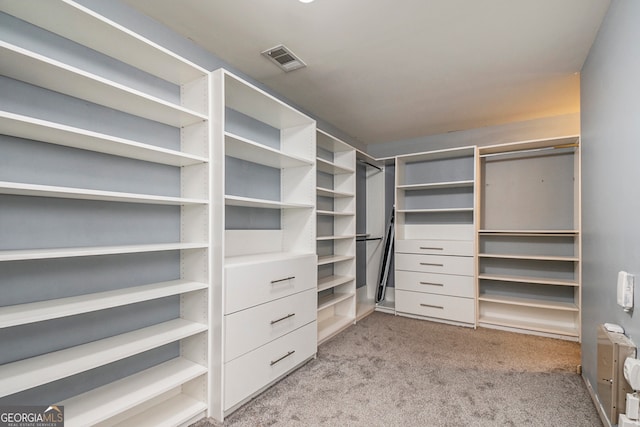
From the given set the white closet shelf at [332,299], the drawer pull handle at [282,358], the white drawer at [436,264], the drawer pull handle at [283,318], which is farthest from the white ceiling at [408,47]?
the drawer pull handle at [282,358]

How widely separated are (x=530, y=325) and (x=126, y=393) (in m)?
A: 3.61

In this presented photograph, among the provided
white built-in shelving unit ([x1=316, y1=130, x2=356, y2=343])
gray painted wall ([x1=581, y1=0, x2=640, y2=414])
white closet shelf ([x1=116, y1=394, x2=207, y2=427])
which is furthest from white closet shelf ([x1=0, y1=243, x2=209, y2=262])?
gray painted wall ([x1=581, y1=0, x2=640, y2=414])

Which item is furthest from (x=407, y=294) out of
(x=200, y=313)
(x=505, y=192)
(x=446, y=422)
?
(x=200, y=313)

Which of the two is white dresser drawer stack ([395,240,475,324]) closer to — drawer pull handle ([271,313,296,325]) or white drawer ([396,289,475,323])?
white drawer ([396,289,475,323])

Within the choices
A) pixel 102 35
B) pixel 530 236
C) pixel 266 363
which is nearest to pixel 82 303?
pixel 266 363

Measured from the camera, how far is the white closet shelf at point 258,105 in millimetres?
1906

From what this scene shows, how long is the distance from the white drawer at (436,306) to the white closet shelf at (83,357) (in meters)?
2.60

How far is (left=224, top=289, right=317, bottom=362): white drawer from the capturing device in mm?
1758

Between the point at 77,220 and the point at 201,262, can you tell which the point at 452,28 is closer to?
the point at 201,262

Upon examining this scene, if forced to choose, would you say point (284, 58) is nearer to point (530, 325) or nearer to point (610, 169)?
point (610, 169)

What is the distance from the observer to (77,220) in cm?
149

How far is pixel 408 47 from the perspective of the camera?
2.13 m

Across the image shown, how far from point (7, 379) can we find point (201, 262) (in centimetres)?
88

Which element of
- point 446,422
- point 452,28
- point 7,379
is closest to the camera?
point 7,379
